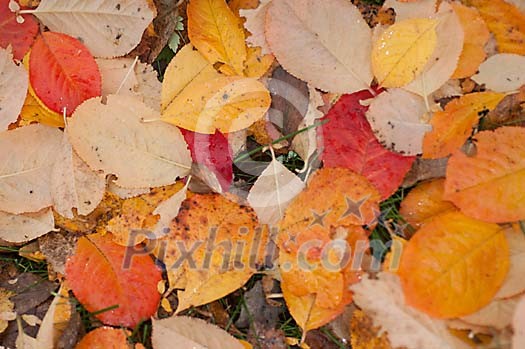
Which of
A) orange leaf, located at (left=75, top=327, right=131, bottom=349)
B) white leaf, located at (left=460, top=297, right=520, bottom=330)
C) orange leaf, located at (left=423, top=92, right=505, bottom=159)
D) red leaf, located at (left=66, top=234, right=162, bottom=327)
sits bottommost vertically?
orange leaf, located at (left=75, top=327, right=131, bottom=349)

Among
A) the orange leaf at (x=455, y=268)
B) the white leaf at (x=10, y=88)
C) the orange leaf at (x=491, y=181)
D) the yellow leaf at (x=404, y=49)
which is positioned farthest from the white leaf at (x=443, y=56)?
the white leaf at (x=10, y=88)

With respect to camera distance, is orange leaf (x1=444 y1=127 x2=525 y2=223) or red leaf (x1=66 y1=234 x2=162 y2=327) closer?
orange leaf (x1=444 y1=127 x2=525 y2=223)

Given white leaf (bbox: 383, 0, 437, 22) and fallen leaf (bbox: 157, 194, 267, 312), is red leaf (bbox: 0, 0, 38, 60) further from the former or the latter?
white leaf (bbox: 383, 0, 437, 22)

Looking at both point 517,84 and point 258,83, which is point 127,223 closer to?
point 258,83

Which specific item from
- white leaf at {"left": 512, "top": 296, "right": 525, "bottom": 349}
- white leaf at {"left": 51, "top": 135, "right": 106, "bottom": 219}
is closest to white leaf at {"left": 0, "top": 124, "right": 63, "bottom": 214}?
white leaf at {"left": 51, "top": 135, "right": 106, "bottom": 219}

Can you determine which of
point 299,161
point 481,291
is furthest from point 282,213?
point 481,291

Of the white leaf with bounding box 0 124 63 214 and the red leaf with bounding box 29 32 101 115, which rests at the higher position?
the red leaf with bounding box 29 32 101 115
